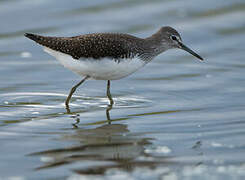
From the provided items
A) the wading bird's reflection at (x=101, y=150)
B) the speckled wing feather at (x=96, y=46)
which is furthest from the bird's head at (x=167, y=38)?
the wading bird's reflection at (x=101, y=150)

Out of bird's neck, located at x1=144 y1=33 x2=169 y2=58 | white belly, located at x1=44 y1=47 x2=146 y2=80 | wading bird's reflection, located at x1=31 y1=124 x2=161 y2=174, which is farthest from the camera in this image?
bird's neck, located at x1=144 y1=33 x2=169 y2=58

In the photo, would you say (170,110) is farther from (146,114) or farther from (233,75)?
(233,75)

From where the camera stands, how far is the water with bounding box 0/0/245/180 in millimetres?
7125

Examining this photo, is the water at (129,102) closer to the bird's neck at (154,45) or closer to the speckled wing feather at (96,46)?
the bird's neck at (154,45)

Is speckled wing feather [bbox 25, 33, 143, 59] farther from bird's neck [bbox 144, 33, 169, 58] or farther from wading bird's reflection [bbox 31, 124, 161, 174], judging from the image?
wading bird's reflection [bbox 31, 124, 161, 174]

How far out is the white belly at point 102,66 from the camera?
9.70 metres

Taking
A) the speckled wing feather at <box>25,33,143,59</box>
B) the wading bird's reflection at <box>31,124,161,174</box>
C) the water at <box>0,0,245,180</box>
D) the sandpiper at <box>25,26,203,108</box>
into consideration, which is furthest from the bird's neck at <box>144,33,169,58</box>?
the wading bird's reflection at <box>31,124,161,174</box>

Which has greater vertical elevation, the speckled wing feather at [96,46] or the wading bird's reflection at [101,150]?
the speckled wing feather at [96,46]

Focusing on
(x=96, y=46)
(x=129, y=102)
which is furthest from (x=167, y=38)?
(x=96, y=46)

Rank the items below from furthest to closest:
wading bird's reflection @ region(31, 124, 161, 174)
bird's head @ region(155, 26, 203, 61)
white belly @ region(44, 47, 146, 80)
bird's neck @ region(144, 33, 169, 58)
Result: bird's head @ region(155, 26, 203, 61), bird's neck @ region(144, 33, 169, 58), white belly @ region(44, 47, 146, 80), wading bird's reflection @ region(31, 124, 161, 174)

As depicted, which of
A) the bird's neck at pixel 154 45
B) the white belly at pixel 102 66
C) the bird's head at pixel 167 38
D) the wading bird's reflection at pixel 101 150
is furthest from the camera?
the bird's head at pixel 167 38

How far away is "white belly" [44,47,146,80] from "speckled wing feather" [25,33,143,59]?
3.6 inches

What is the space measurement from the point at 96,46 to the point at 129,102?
4.10 ft

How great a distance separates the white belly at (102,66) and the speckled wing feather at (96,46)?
0.09 m
